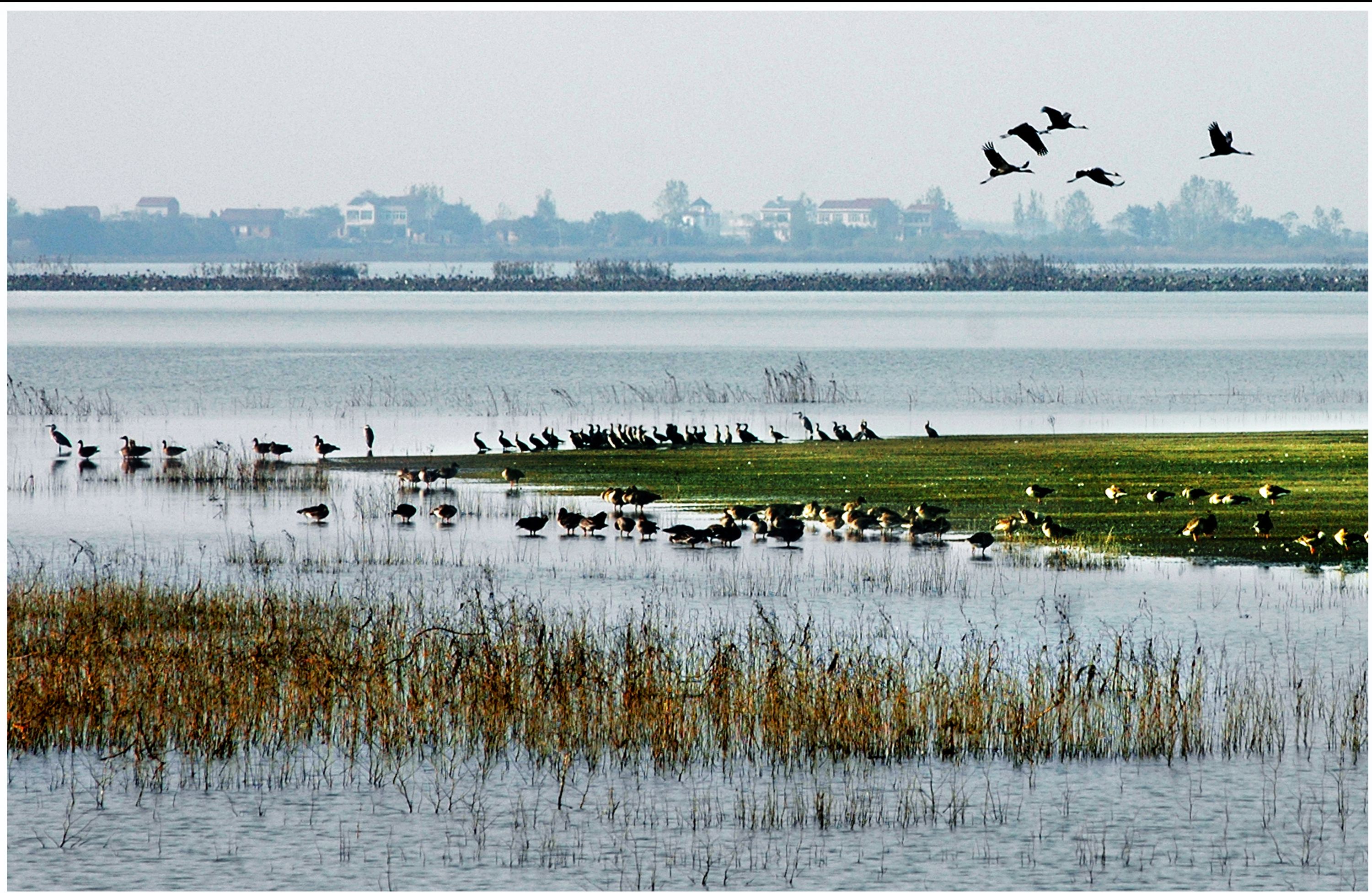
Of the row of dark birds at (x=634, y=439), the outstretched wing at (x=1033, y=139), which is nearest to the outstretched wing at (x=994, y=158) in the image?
the outstretched wing at (x=1033, y=139)

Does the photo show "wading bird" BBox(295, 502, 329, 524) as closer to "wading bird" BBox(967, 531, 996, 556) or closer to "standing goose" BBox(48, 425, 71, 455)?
"wading bird" BBox(967, 531, 996, 556)

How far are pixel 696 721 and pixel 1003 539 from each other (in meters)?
12.3

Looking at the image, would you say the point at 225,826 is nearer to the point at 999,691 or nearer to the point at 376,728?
the point at 376,728

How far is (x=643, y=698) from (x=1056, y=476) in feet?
65.9

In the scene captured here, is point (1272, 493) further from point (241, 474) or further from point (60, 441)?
point (60, 441)

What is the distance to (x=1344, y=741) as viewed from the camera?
16516mm

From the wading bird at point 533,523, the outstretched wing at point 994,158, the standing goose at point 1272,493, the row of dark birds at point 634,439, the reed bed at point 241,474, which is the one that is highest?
the outstretched wing at point 994,158

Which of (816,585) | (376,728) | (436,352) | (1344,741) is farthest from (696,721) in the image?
(436,352)

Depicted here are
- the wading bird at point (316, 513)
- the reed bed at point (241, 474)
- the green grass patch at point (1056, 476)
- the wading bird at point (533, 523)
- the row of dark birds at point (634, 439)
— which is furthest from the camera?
the row of dark birds at point (634, 439)

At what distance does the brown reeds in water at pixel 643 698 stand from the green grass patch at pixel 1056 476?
345 inches

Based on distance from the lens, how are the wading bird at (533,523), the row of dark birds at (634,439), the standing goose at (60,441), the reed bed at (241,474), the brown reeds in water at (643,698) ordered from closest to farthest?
the brown reeds in water at (643,698), the wading bird at (533,523), the reed bed at (241,474), the row of dark birds at (634,439), the standing goose at (60,441)

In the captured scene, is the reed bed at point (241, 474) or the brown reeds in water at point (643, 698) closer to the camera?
the brown reeds in water at point (643, 698)

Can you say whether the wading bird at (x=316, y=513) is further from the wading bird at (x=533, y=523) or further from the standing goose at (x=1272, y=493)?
the standing goose at (x=1272, y=493)

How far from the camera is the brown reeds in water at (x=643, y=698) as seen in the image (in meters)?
16.5
